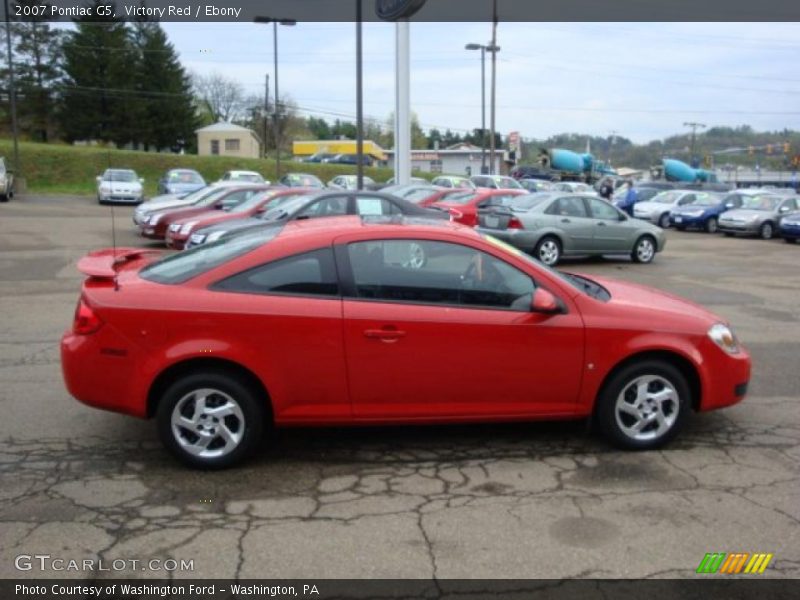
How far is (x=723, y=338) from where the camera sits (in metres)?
5.00

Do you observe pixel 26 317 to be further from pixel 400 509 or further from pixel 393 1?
pixel 393 1

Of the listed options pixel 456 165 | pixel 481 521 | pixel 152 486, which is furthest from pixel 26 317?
pixel 456 165

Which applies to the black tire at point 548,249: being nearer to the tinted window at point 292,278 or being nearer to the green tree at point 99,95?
the tinted window at point 292,278

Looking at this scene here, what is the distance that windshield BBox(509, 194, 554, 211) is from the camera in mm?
15453

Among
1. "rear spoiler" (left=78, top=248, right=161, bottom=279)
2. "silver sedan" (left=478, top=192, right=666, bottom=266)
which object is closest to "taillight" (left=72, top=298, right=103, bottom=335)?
"rear spoiler" (left=78, top=248, right=161, bottom=279)

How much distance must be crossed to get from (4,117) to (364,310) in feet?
201

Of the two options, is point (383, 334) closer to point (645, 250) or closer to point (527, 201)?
point (527, 201)

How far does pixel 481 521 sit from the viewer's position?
12.8 feet

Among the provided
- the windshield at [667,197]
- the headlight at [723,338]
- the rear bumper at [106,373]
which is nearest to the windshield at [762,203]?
the windshield at [667,197]

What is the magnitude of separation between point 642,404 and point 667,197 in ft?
84.5

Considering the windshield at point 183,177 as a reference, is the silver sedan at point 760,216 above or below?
below

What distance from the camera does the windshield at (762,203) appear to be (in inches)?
961

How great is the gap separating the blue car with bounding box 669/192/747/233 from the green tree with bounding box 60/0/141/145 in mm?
42123

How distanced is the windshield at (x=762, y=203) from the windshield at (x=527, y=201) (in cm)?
1243
